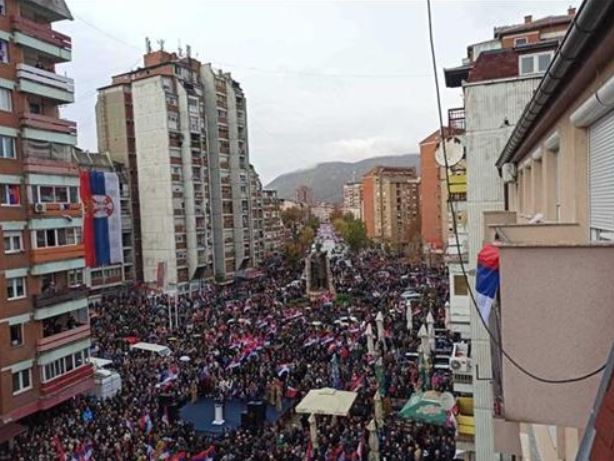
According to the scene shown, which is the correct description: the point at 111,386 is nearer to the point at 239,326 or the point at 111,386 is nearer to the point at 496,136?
the point at 239,326

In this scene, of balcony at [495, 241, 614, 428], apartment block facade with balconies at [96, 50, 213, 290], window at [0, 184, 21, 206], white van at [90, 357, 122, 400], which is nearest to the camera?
balcony at [495, 241, 614, 428]

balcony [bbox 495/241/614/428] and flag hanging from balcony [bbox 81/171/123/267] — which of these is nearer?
balcony [bbox 495/241/614/428]

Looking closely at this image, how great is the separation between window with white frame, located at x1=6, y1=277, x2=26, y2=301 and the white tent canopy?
40.3 feet

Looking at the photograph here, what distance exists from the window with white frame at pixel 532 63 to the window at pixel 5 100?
19329 mm

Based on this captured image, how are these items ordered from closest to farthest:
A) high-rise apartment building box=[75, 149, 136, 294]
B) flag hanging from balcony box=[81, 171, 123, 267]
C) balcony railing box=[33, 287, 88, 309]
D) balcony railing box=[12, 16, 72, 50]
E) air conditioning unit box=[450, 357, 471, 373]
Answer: air conditioning unit box=[450, 357, 471, 373] → balcony railing box=[12, 16, 72, 50] → balcony railing box=[33, 287, 88, 309] → flag hanging from balcony box=[81, 171, 123, 267] → high-rise apartment building box=[75, 149, 136, 294]

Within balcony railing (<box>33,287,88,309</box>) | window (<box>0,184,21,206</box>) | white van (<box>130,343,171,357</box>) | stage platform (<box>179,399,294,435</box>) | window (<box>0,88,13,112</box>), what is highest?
window (<box>0,88,13,112</box>)

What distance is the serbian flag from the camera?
427 centimetres

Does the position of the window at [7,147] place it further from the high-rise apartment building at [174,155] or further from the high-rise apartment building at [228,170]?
the high-rise apartment building at [228,170]

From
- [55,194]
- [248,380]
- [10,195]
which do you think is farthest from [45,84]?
[248,380]

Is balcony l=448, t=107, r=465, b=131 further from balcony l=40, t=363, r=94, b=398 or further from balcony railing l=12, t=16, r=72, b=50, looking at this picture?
balcony l=40, t=363, r=94, b=398

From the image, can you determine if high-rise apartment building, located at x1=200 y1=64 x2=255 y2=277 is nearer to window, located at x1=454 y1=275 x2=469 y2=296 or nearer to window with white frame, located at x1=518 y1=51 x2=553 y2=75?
window, located at x1=454 y1=275 x2=469 y2=296

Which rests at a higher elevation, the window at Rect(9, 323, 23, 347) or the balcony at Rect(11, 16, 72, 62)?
the balcony at Rect(11, 16, 72, 62)

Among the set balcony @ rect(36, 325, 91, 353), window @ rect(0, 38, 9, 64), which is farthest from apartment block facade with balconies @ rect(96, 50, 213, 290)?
window @ rect(0, 38, 9, 64)

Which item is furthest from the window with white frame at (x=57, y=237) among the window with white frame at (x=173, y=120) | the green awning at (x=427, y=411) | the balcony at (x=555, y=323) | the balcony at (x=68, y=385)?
the window with white frame at (x=173, y=120)
